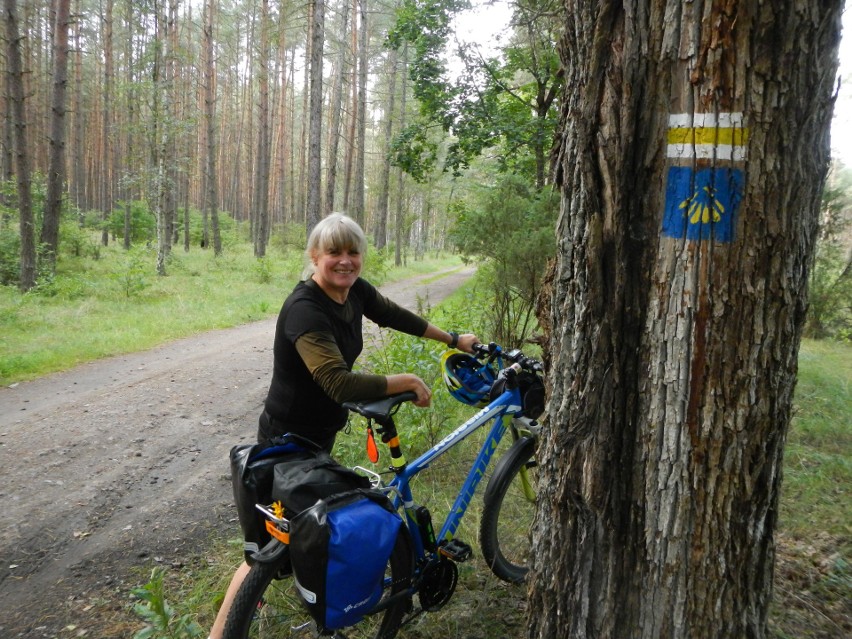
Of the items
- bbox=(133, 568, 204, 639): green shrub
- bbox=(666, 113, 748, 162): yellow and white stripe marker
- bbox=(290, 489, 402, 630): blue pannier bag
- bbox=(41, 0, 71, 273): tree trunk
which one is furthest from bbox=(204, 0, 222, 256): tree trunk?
bbox=(666, 113, 748, 162): yellow and white stripe marker

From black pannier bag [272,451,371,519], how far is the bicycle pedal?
0.59m

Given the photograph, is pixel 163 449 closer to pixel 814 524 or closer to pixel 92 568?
pixel 92 568

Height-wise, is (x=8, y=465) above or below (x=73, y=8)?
below

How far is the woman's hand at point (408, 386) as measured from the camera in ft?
8.19

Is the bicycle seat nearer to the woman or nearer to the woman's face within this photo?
the woman

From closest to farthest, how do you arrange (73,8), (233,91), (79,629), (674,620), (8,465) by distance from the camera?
(674,620), (79,629), (8,465), (73,8), (233,91)

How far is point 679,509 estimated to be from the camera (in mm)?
1697

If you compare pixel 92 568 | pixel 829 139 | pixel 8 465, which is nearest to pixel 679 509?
pixel 829 139

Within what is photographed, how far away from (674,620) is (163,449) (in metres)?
4.62

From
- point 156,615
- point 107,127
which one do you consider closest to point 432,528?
point 156,615

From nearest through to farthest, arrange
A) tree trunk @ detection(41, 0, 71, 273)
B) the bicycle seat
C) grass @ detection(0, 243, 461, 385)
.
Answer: the bicycle seat → grass @ detection(0, 243, 461, 385) → tree trunk @ detection(41, 0, 71, 273)

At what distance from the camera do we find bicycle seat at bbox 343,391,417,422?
242 cm

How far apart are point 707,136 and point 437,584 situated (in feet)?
7.14

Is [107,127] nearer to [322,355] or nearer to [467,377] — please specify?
[467,377]
